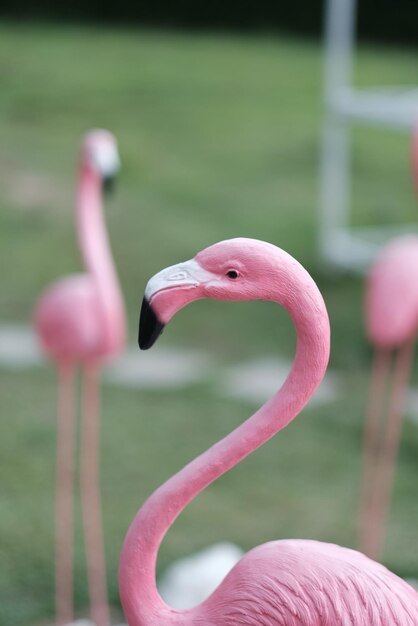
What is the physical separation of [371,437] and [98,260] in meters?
1.73

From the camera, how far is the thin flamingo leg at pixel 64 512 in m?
3.46

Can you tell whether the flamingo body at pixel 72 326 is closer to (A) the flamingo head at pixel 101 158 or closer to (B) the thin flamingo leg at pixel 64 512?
(B) the thin flamingo leg at pixel 64 512

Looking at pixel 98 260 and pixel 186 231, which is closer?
pixel 98 260

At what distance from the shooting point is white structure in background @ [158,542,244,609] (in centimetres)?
321

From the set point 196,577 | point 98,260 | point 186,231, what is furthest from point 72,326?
point 186,231

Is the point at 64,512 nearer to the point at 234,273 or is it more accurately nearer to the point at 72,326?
the point at 72,326

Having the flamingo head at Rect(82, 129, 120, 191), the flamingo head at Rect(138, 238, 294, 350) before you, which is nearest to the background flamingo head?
the flamingo head at Rect(138, 238, 294, 350)

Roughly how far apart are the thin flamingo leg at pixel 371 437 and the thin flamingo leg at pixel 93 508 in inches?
33.9

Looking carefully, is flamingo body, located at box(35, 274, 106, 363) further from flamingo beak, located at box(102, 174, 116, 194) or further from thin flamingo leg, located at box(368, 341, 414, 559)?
thin flamingo leg, located at box(368, 341, 414, 559)

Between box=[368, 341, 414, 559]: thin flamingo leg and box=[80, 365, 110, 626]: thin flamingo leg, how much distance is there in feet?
2.83

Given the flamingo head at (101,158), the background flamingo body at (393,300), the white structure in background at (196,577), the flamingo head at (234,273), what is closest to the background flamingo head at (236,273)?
the flamingo head at (234,273)

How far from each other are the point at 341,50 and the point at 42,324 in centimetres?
418

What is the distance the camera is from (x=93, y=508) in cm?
386

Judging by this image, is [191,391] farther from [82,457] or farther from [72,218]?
[72,218]
